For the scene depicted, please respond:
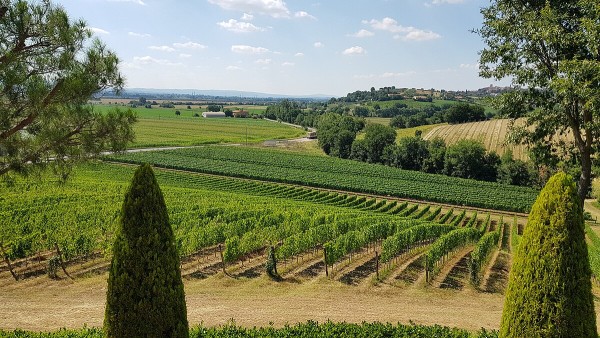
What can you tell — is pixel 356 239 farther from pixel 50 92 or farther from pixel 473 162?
pixel 473 162

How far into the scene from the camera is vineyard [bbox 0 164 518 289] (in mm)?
23578

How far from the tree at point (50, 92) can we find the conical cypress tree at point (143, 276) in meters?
5.49

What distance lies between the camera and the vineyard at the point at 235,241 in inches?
928

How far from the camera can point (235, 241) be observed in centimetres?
2420

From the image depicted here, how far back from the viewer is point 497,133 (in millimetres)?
95750

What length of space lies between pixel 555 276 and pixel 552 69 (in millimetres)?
7945

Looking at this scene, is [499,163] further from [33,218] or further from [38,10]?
[38,10]

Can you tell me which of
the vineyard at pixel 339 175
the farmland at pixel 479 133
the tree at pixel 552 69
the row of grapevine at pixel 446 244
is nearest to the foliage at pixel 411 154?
the vineyard at pixel 339 175

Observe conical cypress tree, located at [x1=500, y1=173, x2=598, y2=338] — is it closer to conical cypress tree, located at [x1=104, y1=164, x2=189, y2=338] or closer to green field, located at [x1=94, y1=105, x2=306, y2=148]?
conical cypress tree, located at [x1=104, y1=164, x2=189, y2=338]

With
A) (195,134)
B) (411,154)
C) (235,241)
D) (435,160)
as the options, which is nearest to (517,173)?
(435,160)

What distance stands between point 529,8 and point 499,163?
231 ft

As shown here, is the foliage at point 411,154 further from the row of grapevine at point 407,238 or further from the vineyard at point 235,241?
the row of grapevine at point 407,238

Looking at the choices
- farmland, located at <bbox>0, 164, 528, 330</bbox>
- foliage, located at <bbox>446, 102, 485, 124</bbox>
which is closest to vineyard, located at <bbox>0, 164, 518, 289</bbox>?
farmland, located at <bbox>0, 164, 528, 330</bbox>

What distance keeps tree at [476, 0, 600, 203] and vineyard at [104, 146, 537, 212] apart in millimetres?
42236
